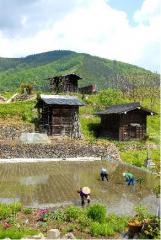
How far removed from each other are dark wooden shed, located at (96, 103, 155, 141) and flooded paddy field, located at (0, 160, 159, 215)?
13562 mm

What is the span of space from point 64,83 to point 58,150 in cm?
3386

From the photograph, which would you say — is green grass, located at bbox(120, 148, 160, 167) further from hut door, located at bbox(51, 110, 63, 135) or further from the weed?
the weed

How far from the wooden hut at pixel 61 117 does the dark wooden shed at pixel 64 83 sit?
69.5 ft

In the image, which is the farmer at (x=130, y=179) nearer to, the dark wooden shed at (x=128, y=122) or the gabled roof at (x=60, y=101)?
the dark wooden shed at (x=128, y=122)

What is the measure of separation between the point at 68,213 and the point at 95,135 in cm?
3740

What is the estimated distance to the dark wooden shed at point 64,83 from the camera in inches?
2921

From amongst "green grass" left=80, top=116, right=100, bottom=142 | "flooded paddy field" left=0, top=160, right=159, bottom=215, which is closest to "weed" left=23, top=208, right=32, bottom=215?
"flooded paddy field" left=0, top=160, right=159, bottom=215

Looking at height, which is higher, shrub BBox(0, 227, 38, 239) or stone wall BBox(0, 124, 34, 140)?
stone wall BBox(0, 124, 34, 140)

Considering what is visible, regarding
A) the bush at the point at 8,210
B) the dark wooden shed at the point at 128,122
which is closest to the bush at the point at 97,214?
the bush at the point at 8,210

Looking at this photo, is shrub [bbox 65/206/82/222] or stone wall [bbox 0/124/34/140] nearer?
shrub [bbox 65/206/82/222]

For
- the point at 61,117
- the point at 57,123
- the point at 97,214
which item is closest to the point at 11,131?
the point at 57,123

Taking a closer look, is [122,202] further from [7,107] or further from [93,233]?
[7,107]

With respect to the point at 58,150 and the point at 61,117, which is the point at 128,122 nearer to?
the point at 61,117

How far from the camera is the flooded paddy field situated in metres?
22.2
